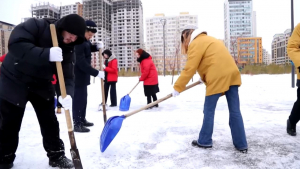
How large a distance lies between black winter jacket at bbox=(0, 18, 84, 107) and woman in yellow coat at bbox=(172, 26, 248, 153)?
1.27 meters

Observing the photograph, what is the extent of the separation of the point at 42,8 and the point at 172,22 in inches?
1496

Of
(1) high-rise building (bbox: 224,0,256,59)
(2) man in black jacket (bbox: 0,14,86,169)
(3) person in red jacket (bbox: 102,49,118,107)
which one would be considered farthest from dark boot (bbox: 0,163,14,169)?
(1) high-rise building (bbox: 224,0,256,59)

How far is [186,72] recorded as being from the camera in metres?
2.69

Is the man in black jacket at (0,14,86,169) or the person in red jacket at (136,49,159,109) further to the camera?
the person in red jacket at (136,49,159,109)

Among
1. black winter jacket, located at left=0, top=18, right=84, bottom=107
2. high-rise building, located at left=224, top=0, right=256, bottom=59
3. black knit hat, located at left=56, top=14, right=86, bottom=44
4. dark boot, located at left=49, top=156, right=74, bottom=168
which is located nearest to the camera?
black winter jacket, located at left=0, top=18, right=84, bottom=107

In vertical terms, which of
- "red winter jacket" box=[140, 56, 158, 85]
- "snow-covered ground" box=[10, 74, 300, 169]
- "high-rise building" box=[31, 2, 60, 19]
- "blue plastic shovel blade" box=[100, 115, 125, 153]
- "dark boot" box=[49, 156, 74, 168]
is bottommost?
"snow-covered ground" box=[10, 74, 300, 169]

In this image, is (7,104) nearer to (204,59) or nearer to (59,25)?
(59,25)

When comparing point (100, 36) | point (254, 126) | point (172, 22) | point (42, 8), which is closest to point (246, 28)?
point (172, 22)

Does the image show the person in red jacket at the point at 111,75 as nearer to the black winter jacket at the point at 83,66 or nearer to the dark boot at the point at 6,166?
the black winter jacket at the point at 83,66

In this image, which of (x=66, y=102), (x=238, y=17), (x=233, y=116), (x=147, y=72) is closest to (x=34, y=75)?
(x=66, y=102)

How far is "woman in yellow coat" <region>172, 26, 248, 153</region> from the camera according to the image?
2602 millimetres

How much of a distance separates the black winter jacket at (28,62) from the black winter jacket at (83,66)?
60.0 inches

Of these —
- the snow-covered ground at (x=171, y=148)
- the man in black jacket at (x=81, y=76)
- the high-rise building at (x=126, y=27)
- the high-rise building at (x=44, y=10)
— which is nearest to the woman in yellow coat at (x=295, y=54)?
the snow-covered ground at (x=171, y=148)

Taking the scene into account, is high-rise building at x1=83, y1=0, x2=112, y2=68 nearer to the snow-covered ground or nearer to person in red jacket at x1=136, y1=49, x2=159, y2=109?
person in red jacket at x1=136, y1=49, x2=159, y2=109
